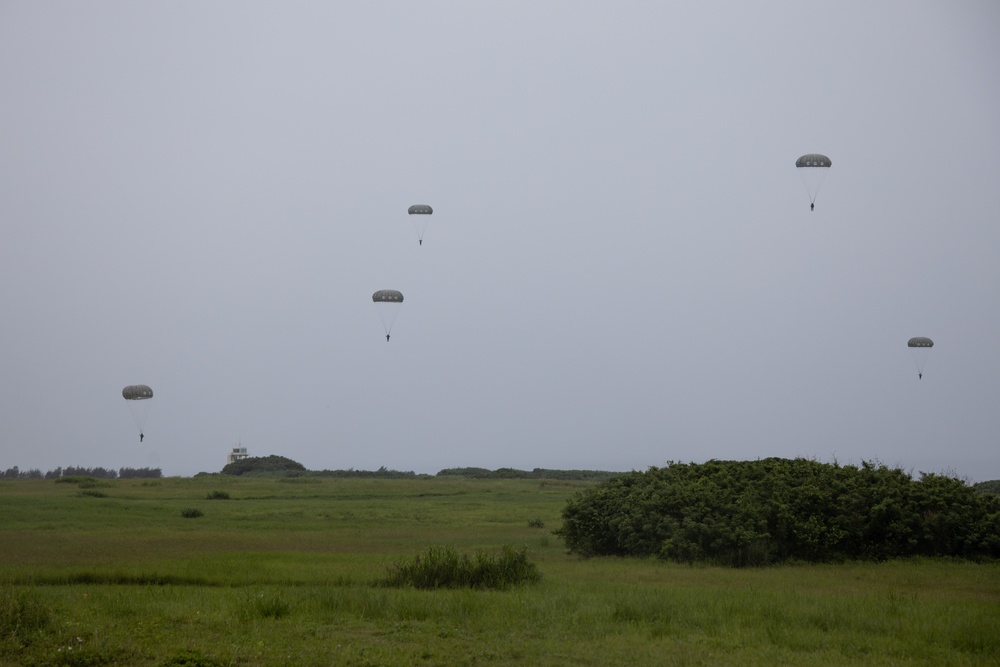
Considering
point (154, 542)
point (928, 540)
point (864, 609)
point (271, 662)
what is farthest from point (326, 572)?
point (928, 540)

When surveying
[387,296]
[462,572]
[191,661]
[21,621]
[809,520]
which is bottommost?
[191,661]

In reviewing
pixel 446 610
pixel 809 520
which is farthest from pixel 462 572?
pixel 809 520

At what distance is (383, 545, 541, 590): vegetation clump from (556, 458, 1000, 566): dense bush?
6.22 metres

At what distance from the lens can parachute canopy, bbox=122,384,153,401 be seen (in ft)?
151

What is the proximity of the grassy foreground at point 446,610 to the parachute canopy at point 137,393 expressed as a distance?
19.2 m

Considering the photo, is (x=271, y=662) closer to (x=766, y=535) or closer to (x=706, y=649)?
(x=706, y=649)

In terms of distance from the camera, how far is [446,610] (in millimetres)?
15273

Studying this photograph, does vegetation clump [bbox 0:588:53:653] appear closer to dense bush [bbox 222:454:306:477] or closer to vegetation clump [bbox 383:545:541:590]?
vegetation clump [bbox 383:545:541:590]

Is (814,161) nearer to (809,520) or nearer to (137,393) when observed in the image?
(809,520)

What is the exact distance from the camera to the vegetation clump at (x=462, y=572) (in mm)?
18484

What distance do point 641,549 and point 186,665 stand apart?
15.5 metres

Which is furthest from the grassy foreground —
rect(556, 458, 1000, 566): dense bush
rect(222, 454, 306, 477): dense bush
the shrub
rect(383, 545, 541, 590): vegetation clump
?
rect(222, 454, 306, 477): dense bush

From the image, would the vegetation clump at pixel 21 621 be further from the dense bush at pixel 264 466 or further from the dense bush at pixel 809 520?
the dense bush at pixel 264 466

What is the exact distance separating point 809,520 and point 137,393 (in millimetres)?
36129
